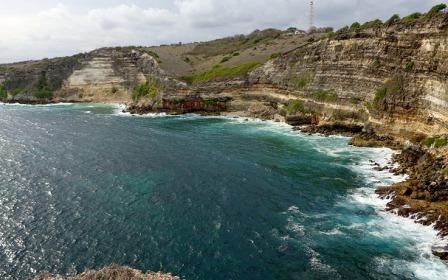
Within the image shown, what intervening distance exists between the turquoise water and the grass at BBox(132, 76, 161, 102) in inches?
2359

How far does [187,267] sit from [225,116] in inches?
3308

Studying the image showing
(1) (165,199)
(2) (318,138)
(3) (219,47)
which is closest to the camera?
(1) (165,199)

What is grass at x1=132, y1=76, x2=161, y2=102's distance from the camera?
458 ft

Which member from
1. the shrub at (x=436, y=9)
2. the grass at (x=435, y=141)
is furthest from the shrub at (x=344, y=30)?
the grass at (x=435, y=141)

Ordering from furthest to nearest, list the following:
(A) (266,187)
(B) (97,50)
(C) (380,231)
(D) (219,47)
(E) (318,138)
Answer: (D) (219,47) < (B) (97,50) < (E) (318,138) < (A) (266,187) < (C) (380,231)

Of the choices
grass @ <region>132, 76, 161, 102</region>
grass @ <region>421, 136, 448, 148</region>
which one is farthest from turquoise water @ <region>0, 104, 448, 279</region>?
grass @ <region>132, 76, 161, 102</region>

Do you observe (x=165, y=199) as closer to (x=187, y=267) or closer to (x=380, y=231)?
(x=187, y=267)

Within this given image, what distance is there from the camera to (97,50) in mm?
167625

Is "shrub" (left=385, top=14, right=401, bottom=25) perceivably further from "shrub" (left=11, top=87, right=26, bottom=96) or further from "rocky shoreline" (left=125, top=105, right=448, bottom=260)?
"shrub" (left=11, top=87, right=26, bottom=96)

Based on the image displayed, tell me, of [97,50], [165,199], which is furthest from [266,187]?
[97,50]

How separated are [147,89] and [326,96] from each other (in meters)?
73.6

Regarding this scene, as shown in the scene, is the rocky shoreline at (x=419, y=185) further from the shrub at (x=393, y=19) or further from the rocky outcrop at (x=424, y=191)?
the shrub at (x=393, y=19)

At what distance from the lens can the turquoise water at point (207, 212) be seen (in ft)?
114

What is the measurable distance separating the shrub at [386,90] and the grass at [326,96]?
42.2 ft
